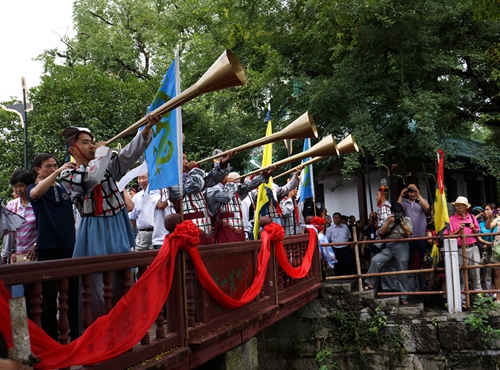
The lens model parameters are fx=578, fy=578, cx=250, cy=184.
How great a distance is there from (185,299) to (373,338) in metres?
5.61

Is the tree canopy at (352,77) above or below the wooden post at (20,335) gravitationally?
above

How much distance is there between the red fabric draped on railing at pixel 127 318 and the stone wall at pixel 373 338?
4.67m

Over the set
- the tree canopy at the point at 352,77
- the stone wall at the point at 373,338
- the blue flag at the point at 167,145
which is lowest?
the stone wall at the point at 373,338

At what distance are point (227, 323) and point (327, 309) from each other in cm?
447


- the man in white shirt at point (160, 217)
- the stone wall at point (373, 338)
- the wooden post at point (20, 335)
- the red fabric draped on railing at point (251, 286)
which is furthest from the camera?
the stone wall at point (373, 338)

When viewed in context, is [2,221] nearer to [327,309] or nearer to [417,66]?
[327,309]

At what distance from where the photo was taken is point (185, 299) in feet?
15.0

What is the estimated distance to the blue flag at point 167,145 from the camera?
457 centimetres

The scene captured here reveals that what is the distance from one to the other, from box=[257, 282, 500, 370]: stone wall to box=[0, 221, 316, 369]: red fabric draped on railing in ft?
15.3

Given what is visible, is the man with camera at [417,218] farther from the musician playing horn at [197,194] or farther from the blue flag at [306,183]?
the musician playing horn at [197,194]

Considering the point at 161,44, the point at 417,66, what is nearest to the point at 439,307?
the point at 417,66

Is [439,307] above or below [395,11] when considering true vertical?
below

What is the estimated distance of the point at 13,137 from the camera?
48.5ft

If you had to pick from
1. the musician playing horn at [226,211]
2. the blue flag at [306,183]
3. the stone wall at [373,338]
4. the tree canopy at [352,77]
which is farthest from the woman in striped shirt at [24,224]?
the stone wall at [373,338]
